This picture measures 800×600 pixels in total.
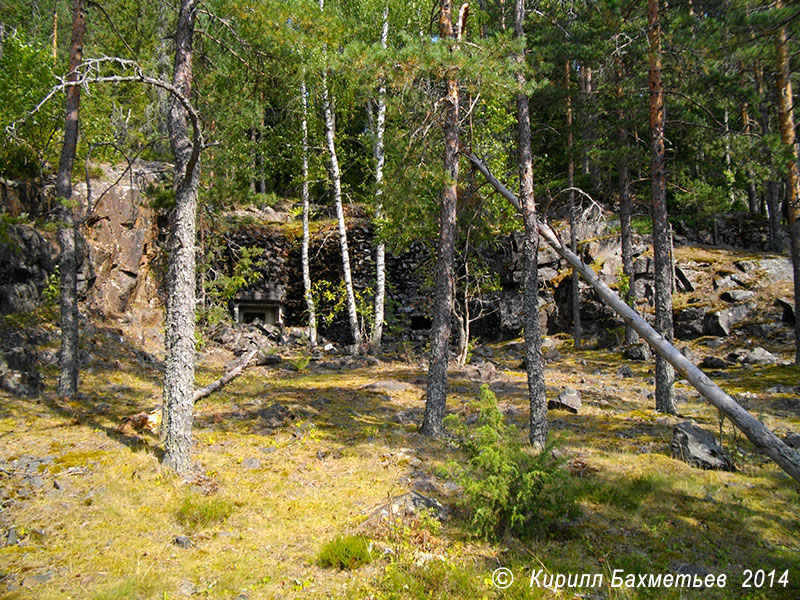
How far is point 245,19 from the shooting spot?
7668mm

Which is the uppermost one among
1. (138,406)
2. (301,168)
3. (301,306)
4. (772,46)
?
(301,168)

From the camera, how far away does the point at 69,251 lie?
9.66 metres

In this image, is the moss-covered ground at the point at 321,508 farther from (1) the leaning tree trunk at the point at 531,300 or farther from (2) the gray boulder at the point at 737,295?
(2) the gray boulder at the point at 737,295

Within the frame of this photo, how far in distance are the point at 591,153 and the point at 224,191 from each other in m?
11.6

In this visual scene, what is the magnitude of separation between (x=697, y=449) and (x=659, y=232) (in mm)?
5096

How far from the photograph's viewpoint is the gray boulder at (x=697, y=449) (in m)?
7.16

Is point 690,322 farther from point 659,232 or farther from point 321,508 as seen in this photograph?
point 321,508

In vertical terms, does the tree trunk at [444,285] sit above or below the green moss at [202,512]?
above

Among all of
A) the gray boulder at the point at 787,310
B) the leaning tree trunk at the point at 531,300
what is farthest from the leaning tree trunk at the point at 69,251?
the gray boulder at the point at 787,310

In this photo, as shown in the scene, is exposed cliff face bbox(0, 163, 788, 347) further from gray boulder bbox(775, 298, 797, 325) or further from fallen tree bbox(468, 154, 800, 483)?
fallen tree bbox(468, 154, 800, 483)

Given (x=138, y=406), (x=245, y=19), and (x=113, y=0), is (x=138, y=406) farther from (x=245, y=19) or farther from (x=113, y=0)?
(x=113, y=0)

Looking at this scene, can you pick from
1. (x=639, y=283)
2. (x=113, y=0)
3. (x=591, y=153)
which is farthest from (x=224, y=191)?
(x=639, y=283)

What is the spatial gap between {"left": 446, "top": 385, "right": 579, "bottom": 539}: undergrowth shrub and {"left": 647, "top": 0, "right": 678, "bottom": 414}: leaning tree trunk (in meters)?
5.42

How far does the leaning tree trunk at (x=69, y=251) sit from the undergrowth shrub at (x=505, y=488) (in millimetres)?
8158
